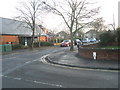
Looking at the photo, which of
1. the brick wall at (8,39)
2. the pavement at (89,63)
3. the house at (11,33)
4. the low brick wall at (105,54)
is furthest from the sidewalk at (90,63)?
the brick wall at (8,39)

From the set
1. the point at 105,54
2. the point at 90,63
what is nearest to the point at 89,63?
the point at 90,63

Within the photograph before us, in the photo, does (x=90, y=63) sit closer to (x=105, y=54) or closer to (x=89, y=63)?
(x=89, y=63)

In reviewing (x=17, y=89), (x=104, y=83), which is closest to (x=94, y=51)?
(x=104, y=83)

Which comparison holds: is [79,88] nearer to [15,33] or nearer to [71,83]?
[71,83]

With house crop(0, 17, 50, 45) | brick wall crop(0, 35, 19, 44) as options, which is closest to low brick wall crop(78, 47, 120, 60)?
house crop(0, 17, 50, 45)

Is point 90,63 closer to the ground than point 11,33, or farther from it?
closer to the ground

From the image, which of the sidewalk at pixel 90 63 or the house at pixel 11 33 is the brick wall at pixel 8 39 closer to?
the house at pixel 11 33

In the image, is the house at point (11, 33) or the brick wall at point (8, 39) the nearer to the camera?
the brick wall at point (8, 39)

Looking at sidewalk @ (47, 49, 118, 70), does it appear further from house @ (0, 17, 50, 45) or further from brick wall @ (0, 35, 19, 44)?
brick wall @ (0, 35, 19, 44)

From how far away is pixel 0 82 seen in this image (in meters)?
6.00

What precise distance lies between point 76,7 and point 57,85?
1584 cm

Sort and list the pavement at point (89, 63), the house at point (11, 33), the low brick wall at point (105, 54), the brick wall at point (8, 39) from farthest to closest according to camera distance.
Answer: the house at point (11, 33), the brick wall at point (8, 39), the low brick wall at point (105, 54), the pavement at point (89, 63)

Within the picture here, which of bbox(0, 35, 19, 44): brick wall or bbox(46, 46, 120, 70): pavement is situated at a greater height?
bbox(0, 35, 19, 44): brick wall

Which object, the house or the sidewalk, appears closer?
the sidewalk
